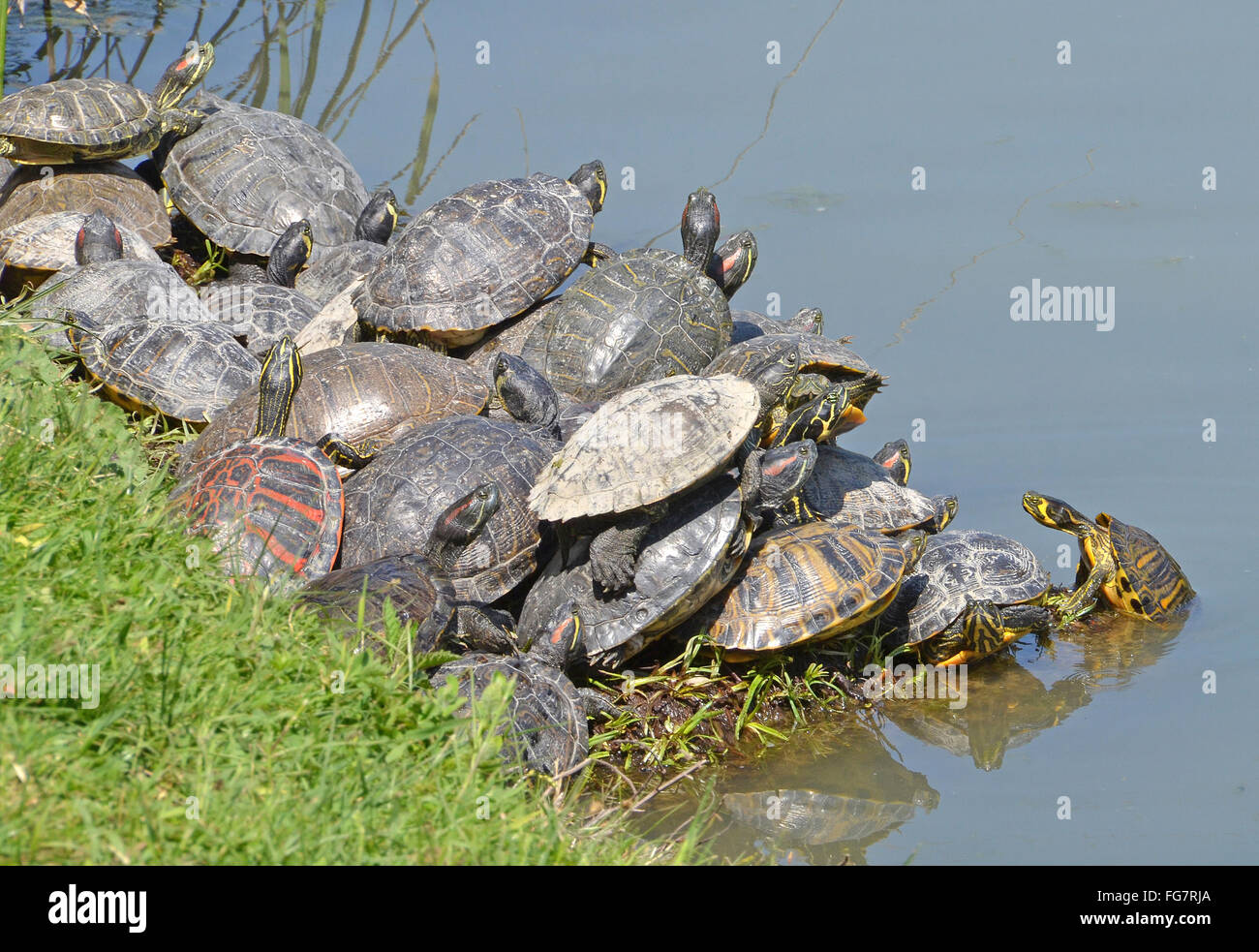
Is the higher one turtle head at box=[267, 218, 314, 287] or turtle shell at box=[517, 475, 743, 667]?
turtle head at box=[267, 218, 314, 287]

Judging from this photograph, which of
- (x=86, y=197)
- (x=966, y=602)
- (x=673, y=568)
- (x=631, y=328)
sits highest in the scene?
(x=86, y=197)

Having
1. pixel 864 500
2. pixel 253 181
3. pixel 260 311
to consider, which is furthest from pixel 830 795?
pixel 253 181

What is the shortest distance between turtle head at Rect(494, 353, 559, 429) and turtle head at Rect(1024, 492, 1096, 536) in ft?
10.5

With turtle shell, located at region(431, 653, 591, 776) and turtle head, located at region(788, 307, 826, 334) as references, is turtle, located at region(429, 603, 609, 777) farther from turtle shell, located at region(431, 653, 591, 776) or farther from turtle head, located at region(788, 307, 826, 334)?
turtle head, located at region(788, 307, 826, 334)

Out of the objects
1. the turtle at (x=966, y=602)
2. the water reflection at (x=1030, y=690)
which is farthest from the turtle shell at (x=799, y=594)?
the water reflection at (x=1030, y=690)

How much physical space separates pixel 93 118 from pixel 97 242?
124 cm

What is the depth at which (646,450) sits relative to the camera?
491 centimetres

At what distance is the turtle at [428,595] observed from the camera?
425 centimetres

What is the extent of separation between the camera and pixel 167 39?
1199cm

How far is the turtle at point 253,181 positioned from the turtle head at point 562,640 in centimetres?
447

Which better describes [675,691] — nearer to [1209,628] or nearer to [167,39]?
[1209,628]

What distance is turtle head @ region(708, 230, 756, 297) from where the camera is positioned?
277 inches

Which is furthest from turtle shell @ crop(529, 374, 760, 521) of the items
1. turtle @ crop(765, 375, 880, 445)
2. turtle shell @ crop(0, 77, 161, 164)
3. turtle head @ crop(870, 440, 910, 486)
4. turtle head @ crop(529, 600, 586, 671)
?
turtle shell @ crop(0, 77, 161, 164)

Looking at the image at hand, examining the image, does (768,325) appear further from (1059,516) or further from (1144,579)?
(1144,579)
